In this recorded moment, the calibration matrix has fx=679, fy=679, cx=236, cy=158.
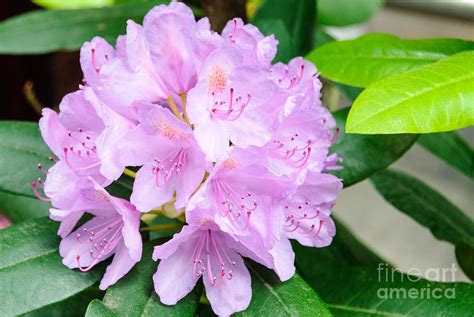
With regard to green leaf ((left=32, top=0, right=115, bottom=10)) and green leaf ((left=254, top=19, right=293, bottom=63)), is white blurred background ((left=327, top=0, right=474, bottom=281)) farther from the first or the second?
green leaf ((left=254, top=19, right=293, bottom=63))

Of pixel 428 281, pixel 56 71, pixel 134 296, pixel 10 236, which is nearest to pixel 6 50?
pixel 10 236

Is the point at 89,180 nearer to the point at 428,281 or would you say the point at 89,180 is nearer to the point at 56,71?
the point at 428,281

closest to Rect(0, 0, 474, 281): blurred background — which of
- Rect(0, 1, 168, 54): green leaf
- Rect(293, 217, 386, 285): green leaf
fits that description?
Rect(0, 1, 168, 54): green leaf

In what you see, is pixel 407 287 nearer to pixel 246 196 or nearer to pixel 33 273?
pixel 246 196

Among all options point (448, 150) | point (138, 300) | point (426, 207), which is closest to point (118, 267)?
point (138, 300)

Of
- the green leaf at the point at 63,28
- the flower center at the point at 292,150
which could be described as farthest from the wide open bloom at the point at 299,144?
the green leaf at the point at 63,28
